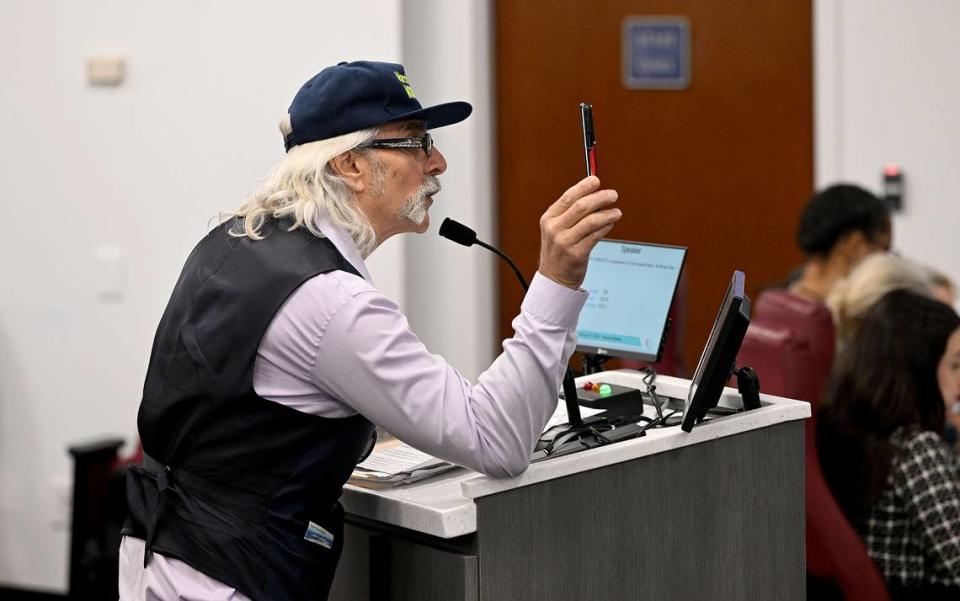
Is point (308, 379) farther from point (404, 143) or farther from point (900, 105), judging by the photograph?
point (900, 105)

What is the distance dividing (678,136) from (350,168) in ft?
8.26

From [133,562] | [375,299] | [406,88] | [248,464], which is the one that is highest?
[406,88]

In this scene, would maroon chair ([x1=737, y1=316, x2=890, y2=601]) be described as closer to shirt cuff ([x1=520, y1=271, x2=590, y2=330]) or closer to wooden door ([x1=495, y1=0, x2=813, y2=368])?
shirt cuff ([x1=520, y1=271, x2=590, y2=330])

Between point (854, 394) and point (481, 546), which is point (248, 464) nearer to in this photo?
point (481, 546)

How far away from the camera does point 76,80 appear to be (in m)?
4.09

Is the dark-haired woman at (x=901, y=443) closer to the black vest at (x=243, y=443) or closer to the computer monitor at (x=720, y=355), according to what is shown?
the computer monitor at (x=720, y=355)

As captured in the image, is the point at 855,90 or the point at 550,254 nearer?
the point at 550,254

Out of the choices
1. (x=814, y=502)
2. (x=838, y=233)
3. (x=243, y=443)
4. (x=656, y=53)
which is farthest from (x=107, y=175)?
(x=243, y=443)

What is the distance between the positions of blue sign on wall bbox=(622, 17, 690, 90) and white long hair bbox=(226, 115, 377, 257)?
2.50 m

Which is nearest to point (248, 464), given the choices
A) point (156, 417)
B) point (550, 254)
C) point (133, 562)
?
point (156, 417)

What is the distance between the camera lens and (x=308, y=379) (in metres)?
1.67

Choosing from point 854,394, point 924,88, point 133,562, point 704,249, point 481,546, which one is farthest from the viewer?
point 704,249

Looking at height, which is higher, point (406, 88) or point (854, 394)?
point (406, 88)

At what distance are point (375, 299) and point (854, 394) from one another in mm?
1305
